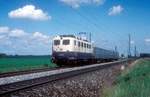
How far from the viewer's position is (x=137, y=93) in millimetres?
12297

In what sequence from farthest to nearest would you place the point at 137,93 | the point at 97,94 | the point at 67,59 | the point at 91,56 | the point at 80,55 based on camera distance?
the point at 91,56 → the point at 80,55 → the point at 67,59 → the point at 97,94 → the point at 137,93

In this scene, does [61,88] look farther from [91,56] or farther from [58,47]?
[91,56]

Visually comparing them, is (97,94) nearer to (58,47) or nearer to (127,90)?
(127,90)

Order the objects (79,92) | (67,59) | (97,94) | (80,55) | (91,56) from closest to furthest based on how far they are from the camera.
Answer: (79,92), (97,94), (67,59), (80,55), (91,56)

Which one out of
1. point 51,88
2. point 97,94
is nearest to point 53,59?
point 97,94

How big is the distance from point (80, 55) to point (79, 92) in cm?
1952

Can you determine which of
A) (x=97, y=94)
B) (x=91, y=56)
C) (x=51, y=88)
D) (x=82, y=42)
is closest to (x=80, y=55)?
(x=82, y=42)

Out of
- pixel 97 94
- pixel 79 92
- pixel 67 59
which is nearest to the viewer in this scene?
pixel 79 92

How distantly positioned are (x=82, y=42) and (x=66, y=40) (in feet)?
11.5

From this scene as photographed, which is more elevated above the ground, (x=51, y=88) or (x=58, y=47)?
(x=58, y=47)

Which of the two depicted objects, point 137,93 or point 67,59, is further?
point 67,59

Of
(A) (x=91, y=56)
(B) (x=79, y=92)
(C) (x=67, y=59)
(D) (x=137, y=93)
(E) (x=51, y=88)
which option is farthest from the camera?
(A) (x=91, y=56)

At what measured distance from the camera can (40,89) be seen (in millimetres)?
12844

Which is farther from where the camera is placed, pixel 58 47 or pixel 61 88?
pixel 58 47
